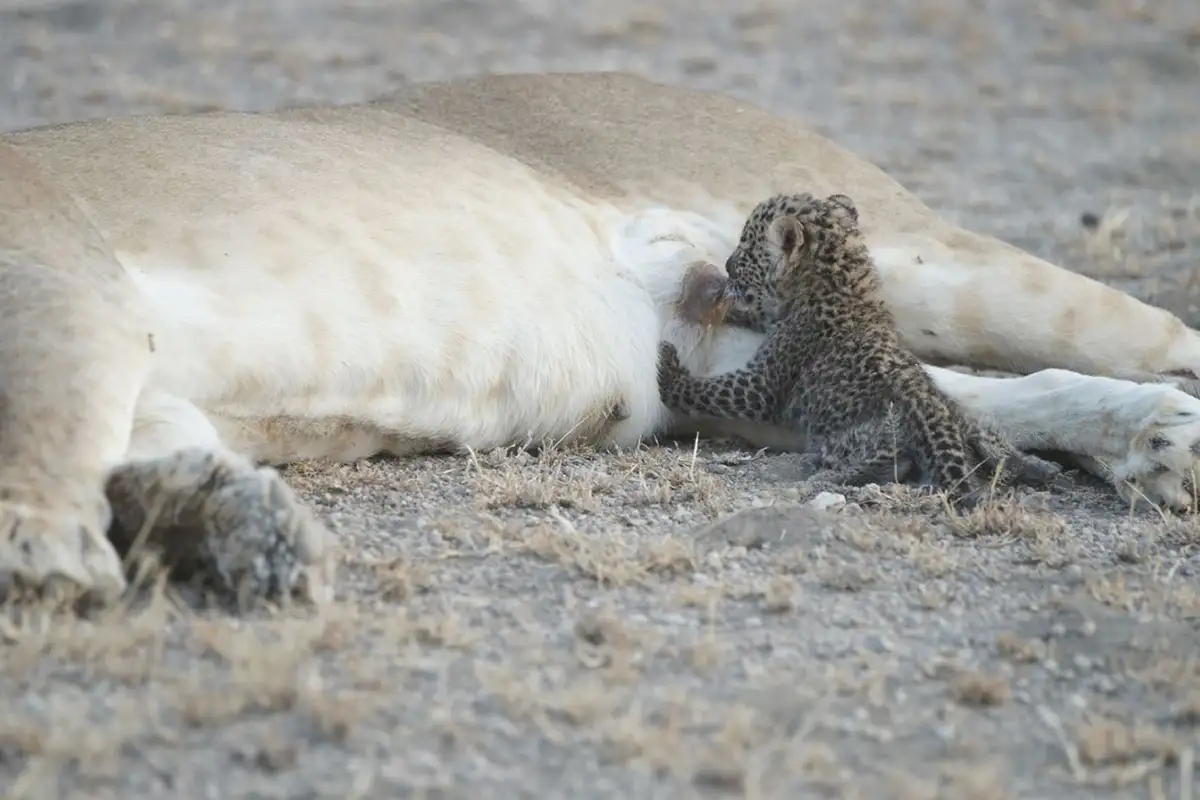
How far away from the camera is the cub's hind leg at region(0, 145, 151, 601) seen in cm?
302

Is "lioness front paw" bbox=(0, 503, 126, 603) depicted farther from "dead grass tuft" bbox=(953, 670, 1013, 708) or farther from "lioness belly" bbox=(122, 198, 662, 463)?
"dead grass tuft" bbox=(953, 670, 1013, 708)

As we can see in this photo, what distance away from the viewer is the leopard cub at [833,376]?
4215mm

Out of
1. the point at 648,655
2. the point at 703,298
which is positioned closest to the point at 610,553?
the point at 648,655

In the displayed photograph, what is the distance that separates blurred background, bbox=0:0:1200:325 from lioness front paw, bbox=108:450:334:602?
456cm

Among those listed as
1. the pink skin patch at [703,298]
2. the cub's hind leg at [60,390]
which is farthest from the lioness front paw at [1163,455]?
the cub's hind leg at [60,390]

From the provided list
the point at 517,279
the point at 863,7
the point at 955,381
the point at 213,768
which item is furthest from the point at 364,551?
the point at 863,7

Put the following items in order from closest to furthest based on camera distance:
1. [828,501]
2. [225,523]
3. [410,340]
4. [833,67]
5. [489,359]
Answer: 1. [225,523]
2. [828,501]
3. [410,340]
4. [489,359]
5. [833,67]

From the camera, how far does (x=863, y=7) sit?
11758mm

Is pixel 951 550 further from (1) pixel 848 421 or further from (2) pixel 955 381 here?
(2) pixel 955 381

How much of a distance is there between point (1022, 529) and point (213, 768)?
1900mm

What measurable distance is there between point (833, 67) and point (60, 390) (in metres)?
7.91

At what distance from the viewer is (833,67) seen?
10.6m

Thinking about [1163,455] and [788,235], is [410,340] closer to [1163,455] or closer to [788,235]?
[788,235]

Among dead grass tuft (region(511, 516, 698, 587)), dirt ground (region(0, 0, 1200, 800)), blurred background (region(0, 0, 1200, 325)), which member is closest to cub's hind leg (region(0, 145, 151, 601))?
dirt ground (region(0, 0, 1200, 800))
